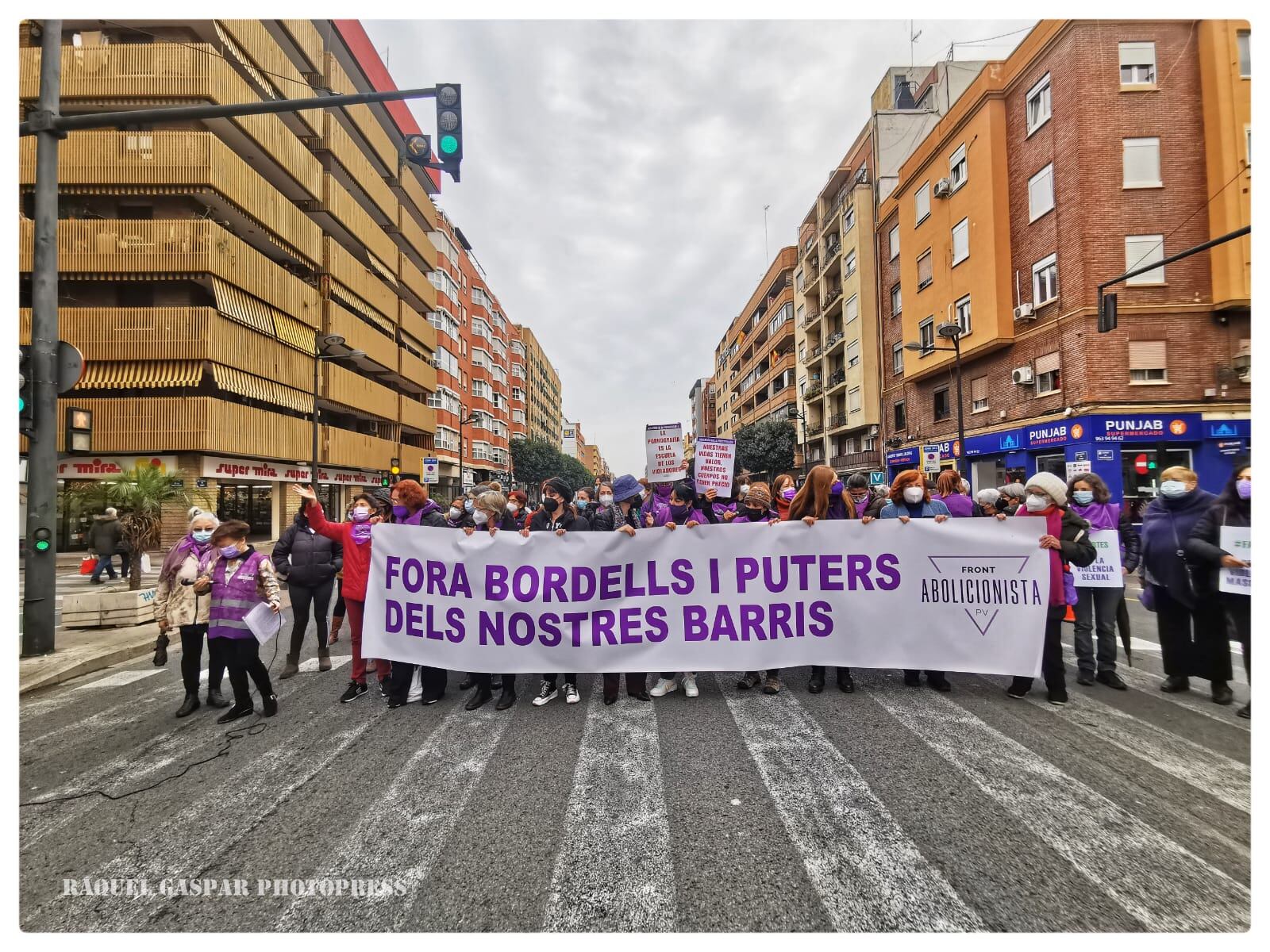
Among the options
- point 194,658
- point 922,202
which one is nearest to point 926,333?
point 922,202

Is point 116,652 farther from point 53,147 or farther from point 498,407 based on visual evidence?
point 498,407

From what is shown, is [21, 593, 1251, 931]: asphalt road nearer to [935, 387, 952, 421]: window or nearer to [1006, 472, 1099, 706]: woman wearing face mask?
[1006, 472, 1099, 706]: woman wearing face mask

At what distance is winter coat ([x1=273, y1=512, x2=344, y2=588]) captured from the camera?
570 cm

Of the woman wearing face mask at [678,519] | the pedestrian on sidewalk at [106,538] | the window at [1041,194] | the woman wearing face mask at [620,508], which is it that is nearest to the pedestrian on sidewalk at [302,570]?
the woman wearing face mask at [620,508]

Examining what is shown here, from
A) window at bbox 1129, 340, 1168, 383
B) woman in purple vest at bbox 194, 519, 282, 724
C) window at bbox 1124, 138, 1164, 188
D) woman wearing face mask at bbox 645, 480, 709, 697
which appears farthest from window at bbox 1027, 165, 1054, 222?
woman in purple vest at bbox 194, 519, 282, 724

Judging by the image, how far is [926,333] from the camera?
26.2 meters

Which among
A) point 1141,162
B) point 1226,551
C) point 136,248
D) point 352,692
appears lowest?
point 352,692

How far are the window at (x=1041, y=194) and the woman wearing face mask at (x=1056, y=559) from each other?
20.2 metres

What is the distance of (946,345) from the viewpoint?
23656mm

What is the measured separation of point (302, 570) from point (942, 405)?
89.1 ft

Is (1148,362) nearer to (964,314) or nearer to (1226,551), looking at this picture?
(964,314)

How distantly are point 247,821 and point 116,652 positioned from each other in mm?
5538

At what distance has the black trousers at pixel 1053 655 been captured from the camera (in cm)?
446

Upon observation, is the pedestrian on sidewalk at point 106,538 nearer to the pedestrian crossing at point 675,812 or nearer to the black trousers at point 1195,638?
the pedestrian crossing at point 675,812
